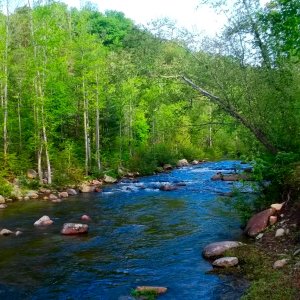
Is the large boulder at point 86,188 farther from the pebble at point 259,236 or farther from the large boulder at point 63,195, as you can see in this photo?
the pebble at point 259,236

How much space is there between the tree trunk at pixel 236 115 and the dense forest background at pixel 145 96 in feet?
0.15

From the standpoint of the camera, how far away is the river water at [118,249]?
9.42m

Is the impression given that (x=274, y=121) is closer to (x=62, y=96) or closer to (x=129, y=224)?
(x=129, y=224)

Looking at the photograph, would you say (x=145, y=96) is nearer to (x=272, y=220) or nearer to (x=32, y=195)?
(x=32, y=195)

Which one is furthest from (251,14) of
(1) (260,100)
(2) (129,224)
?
(2) (129,224)

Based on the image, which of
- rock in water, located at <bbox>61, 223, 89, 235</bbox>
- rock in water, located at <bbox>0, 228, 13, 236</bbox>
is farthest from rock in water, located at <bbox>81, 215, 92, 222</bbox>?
rock in water, located at <bbox>0, 228, 13, 236</bbox>

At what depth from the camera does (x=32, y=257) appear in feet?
39.3

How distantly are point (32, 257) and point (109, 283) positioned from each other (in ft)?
11.1

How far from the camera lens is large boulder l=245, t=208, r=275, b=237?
12.7 meters

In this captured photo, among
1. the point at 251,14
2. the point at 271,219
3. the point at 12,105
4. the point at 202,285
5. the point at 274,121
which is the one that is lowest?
the point at 202,285

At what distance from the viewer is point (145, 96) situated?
4553cm

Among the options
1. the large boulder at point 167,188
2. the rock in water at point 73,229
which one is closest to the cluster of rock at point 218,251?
the rock in water at point 73,229

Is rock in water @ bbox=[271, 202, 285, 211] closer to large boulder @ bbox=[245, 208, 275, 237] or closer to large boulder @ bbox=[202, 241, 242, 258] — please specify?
large boulder @ bbox=[245, 208, 275, 237]

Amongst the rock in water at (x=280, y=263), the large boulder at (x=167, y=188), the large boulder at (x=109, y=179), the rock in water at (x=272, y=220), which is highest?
the rock in water at (x=272, y=220)
